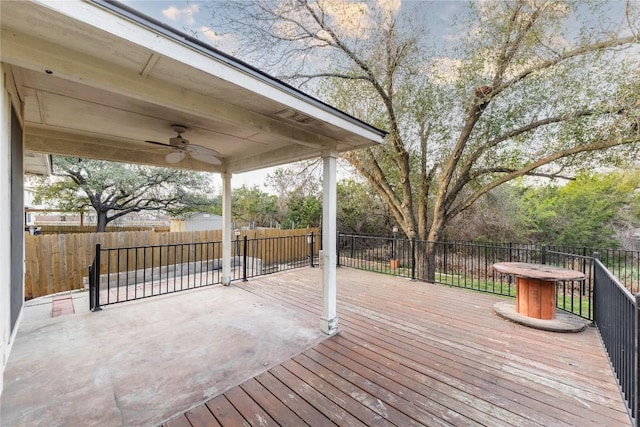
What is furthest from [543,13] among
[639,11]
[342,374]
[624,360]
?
[342,374]

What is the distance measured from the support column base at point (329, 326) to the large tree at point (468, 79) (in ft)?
15.5

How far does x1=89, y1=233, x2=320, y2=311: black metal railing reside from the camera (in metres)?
4.42

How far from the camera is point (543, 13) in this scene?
5297mm

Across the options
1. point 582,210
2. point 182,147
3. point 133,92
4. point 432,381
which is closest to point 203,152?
point 182,147

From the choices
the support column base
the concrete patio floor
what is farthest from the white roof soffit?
the concrete patio floor

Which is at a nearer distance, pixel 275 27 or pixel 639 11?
pixel 639 11

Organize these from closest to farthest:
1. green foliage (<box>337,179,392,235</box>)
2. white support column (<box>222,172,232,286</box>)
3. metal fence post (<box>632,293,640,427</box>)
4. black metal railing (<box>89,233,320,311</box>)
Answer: metal fence post (<box>632,293,640,427</box>)
black metal railing (<box>89,233,320,311</box>)
white support column (<box>222,172,232,286</box>)
green foliage (<box>337,179,392,235</box>)

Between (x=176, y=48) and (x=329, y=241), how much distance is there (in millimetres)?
2306

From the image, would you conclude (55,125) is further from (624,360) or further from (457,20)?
(457,20)

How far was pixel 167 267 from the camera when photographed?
5484 mm

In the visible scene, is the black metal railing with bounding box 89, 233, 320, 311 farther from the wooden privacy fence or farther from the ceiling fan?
the ceiling fan

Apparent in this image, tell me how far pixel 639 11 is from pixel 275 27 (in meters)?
6.57

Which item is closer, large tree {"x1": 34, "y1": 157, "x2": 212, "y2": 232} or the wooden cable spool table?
the wooden cable spool table

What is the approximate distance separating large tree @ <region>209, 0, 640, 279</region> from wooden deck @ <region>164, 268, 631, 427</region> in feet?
13.4
